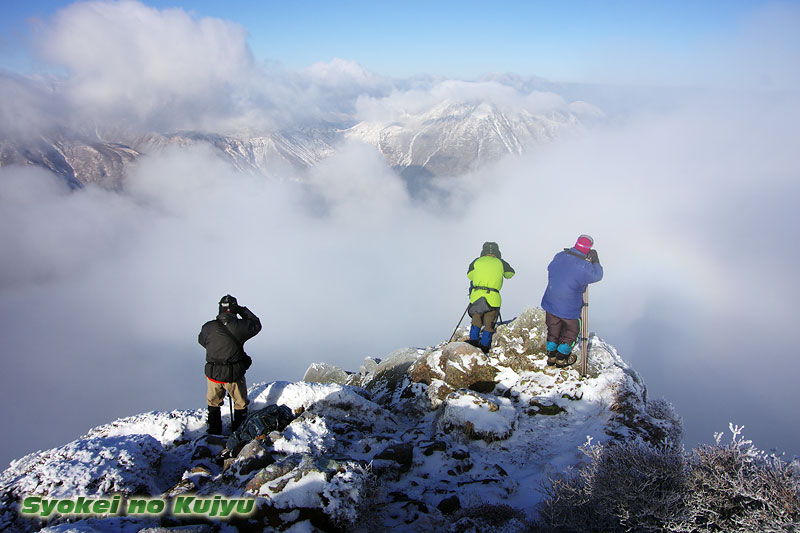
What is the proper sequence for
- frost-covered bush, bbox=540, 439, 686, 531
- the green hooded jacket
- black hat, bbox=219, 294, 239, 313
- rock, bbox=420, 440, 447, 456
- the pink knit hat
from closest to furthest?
frost-covered bush, bbox=540, 439, 686, 531, rock, bbox=420, 440, 447, 456, black hat, bbox=219, 294, 239, 313, the pink knit hat, the green hooded jacket

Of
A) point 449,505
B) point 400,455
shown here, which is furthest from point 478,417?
point 449,505

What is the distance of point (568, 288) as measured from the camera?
985cm

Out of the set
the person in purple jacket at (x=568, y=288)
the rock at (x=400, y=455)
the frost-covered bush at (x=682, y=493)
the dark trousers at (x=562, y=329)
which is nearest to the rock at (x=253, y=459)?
the rock at (x=400, y=455)

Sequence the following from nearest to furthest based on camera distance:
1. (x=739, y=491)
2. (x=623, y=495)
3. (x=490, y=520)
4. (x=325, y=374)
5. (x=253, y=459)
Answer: (x=739, y=491)
(x=623, y=495)
(x=490, y=520)
(x=253, y=459)
(x=325, y=374)

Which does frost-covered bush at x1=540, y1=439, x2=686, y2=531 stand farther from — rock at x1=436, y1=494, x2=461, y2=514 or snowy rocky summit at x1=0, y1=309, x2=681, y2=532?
rock at x1=436, y1=494, x2=461, y2=514

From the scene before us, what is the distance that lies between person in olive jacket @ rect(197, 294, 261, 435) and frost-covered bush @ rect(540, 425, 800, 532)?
634cm

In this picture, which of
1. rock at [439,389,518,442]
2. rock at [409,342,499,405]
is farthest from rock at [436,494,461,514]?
rock at [409,342,499,405]

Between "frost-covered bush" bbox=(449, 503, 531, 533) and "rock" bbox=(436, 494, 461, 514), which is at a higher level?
"rock" bbox=(436, 494, 461, 514)

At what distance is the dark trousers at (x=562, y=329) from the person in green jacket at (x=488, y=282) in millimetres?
1450

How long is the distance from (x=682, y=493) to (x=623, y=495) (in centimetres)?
61

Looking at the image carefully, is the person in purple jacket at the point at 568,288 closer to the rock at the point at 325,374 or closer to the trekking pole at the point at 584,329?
the trekking pole at the point at 584,329

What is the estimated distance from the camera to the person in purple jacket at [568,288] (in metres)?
9.68

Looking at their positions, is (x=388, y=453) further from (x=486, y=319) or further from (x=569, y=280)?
(x=569, y=280)

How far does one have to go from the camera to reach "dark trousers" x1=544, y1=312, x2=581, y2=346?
33.5ft
